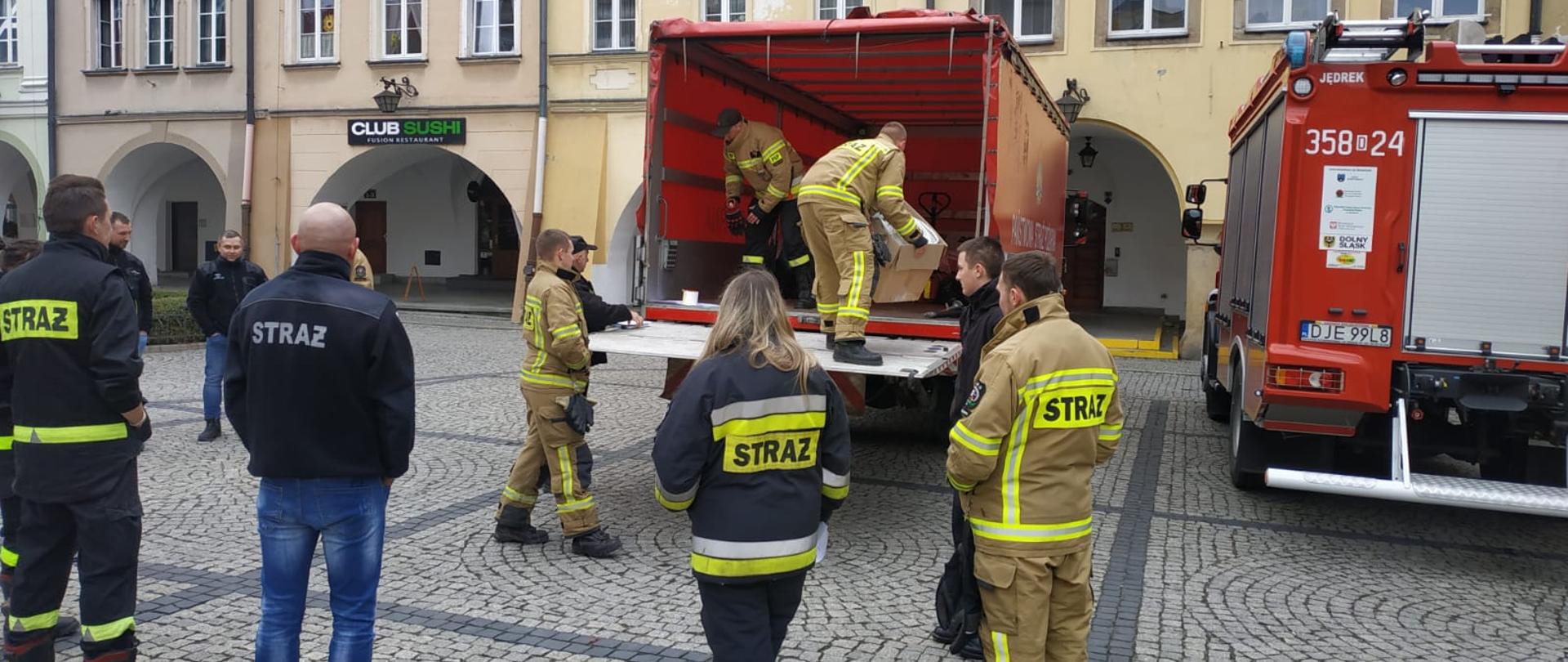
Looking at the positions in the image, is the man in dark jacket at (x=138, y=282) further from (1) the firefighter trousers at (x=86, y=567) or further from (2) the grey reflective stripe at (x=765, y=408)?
(2) the grey reflective stripe at (x=765, y=408)

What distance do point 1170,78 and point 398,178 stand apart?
17.4 m

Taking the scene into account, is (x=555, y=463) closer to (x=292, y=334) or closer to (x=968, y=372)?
(x=968, y=372)

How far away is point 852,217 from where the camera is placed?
20.7ft

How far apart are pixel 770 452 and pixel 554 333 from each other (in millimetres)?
2505

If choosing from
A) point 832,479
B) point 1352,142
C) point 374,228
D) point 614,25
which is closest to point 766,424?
point 832,479

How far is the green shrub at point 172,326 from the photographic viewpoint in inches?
558

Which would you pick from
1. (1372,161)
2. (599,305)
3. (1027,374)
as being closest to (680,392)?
(1027,374)

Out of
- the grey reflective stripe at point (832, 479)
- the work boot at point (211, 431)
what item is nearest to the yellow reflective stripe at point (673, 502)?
the grey reflective stripe at point (832, 479)

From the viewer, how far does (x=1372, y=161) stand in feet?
19.6

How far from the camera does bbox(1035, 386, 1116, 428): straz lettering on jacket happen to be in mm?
3504

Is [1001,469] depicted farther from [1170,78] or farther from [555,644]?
[1170,78]

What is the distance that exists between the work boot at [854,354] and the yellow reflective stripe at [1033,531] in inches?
100

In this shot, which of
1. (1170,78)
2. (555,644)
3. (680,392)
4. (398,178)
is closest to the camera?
(680,392)

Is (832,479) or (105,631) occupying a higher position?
(832,479)
